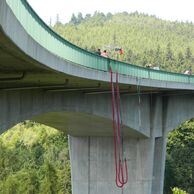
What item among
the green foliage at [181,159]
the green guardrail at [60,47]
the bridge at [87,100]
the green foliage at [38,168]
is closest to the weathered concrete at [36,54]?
the bridge at [87,100]

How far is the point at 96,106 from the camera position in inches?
900

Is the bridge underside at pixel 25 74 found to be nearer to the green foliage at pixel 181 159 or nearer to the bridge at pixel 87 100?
the bridge at pixel 87 100

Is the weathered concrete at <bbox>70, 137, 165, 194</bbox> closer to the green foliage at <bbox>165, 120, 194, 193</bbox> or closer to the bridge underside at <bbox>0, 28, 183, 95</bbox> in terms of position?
the bridge underside at <bbox>0, 28, 183, 95</bbox>

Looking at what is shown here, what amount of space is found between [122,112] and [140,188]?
6067mm

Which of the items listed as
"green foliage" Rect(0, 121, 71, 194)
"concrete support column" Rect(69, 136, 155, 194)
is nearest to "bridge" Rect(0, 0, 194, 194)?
"concrete support column" Rect(69, 136, 155, 194)

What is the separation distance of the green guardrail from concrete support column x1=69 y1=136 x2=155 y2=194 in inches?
242

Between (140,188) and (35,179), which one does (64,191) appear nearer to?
(35,179)

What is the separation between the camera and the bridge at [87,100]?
38.5 feet

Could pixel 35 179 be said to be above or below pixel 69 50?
below

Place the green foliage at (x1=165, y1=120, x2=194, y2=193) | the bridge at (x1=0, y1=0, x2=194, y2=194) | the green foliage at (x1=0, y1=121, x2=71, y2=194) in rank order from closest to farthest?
the bridge at (x1=0, y1=0, x2=194, y2=194) → the green foliage at (x1=0, y1=121, x2=71, y2=194) → the green foliage at (x1=165, y1=120, x2=194, y2=193)

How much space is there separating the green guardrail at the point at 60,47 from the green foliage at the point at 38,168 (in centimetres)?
2374

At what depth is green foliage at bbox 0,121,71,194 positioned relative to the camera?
149 ft

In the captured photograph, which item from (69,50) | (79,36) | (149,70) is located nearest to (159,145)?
(149,70)

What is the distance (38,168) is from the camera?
57.3 metres
